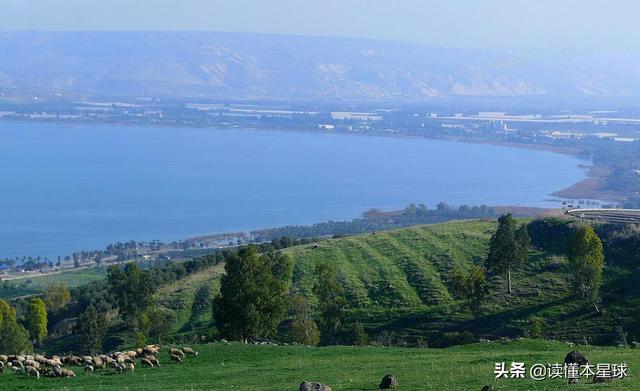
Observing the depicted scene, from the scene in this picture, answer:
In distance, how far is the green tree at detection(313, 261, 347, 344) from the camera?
110 feet

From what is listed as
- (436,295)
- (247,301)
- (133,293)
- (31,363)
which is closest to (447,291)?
(436,295)

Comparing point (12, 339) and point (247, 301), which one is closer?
point (247, 301)

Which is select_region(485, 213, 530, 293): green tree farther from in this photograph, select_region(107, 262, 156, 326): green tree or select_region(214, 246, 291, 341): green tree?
select_region(107, 262, 156, 326): green tree

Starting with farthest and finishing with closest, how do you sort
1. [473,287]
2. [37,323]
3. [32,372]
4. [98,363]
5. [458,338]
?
[37,323], [473,287], [458,338], [98,363], [32,372]

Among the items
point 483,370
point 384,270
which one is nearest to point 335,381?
point 483,370

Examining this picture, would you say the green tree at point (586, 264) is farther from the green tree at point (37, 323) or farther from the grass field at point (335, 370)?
the green tree at point (37, 323)

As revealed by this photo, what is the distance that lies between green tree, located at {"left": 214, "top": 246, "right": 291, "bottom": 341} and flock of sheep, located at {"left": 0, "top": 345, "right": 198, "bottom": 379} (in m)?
7.20

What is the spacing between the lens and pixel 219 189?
471 ft

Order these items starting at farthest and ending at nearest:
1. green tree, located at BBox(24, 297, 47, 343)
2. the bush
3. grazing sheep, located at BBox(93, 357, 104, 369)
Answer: green tree, located at BBox(24, 297, 47, 343) → the bush → grazing sheep, located at BBox(93, 357, 104, 369)

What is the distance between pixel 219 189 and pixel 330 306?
365 feet

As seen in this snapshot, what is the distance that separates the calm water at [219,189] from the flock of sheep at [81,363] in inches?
3009

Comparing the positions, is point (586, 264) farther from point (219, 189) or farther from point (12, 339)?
point (219, 189)

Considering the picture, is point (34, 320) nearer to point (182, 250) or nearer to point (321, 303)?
point (321, 303)

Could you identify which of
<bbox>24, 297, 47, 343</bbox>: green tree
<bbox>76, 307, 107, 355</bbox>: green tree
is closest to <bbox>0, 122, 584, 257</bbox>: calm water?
<bbox>24, 297, 47, 343</bbox>: green tree
